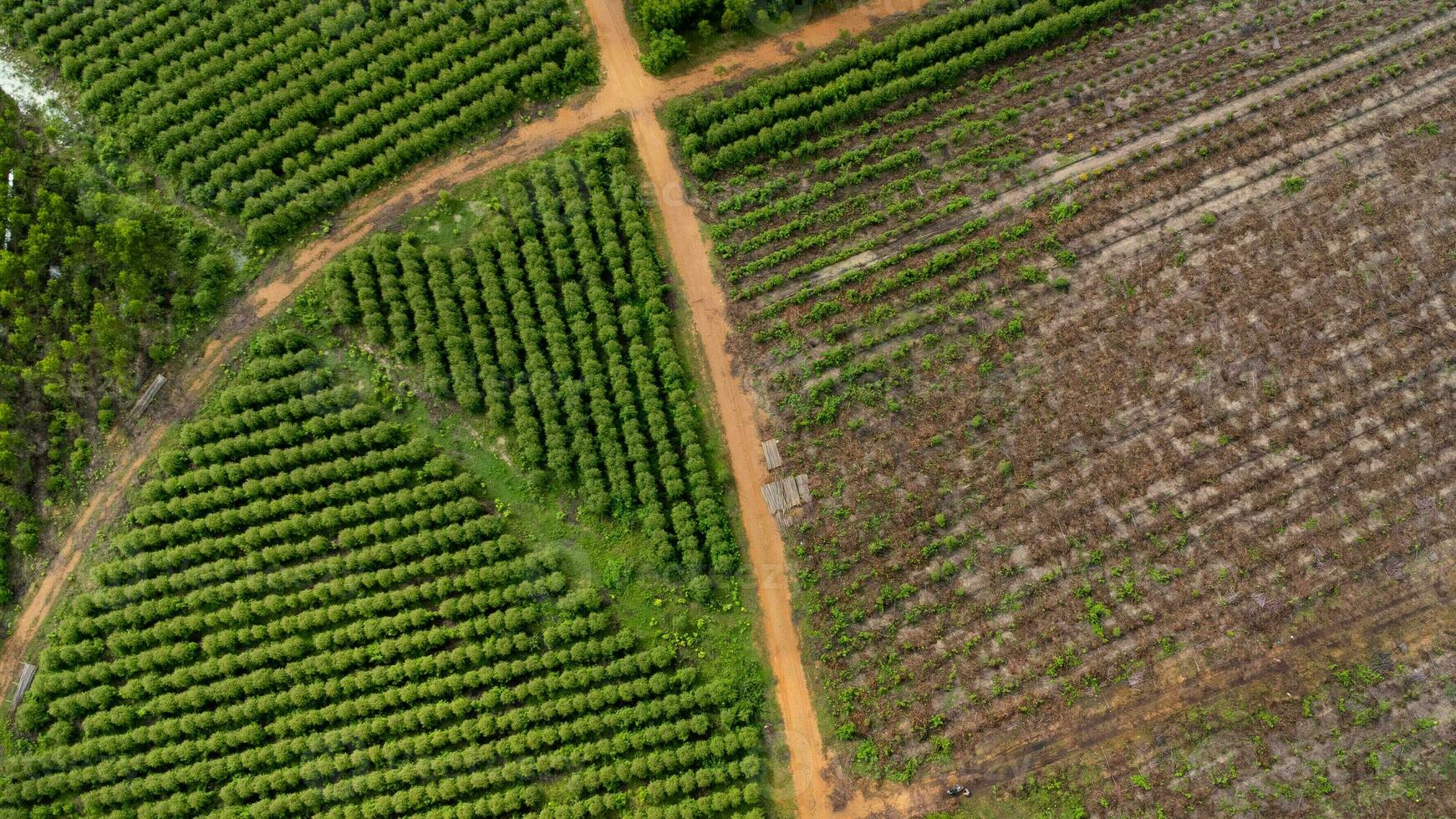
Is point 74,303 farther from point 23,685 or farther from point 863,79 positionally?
point 863,79

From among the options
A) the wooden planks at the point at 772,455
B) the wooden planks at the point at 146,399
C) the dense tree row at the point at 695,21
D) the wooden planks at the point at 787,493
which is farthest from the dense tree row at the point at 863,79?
the wooden planks at the point at 146,399

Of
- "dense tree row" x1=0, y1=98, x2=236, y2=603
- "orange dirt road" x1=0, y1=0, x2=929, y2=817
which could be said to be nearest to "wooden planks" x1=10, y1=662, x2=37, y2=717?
"orange dirt road" x1=0, y1=0, x2=929, y2=817

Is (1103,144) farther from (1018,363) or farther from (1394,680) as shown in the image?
(1394,680)

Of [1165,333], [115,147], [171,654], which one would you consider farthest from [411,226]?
[1165,333]

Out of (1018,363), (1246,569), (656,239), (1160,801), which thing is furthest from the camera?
(656,239)

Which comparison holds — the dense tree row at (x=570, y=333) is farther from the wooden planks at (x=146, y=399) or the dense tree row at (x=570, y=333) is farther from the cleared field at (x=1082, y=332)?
the wooden planks at (x=146, y=399)

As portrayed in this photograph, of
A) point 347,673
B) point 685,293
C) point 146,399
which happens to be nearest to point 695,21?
point 685,293

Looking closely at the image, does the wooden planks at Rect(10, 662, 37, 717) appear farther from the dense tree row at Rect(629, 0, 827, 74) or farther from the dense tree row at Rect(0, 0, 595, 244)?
the dense tree row at Rect(629, 0, 827, 74)
